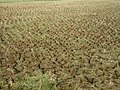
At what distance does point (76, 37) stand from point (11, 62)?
320cm

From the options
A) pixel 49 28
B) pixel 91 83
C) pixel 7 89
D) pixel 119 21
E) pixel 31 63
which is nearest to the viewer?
pixel 7 89

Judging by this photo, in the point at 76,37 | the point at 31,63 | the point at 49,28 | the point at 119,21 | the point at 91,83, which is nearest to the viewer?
the point at 91,83

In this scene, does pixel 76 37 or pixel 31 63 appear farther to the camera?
pixel 76 37

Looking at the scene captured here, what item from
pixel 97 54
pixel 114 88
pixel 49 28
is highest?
pixel 49 28

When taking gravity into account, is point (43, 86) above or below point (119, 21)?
below

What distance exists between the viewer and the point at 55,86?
176 inches

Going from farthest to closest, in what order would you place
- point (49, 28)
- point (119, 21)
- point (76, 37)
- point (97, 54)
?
point (119, 21) < point (49, 28) < point (76, 37) < point (97, 54)

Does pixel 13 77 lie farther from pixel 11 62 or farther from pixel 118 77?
pixel 118 77

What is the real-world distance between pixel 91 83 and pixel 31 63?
5.78 feet

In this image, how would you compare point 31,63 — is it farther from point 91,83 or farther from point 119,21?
point 119,21

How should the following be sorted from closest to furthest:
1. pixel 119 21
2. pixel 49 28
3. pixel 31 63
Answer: pixel 31 63 < pixel 49 28 < pixel 119 21

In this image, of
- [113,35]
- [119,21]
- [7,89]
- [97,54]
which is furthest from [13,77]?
[119,21]

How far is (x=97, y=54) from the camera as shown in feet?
20.7

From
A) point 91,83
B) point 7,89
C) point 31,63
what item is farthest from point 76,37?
point 7,89
